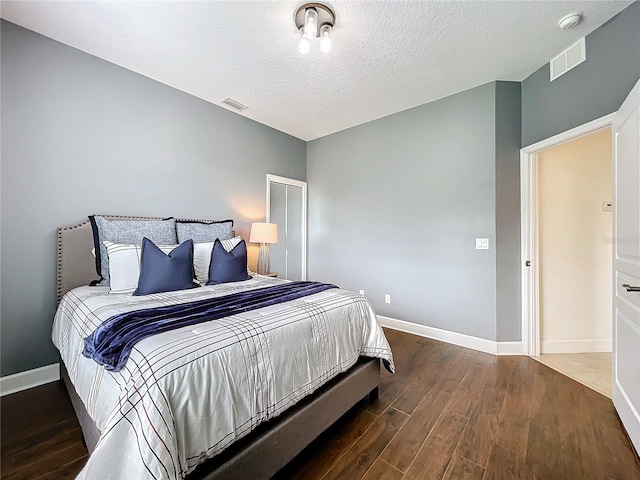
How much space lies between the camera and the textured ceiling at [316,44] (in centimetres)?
188

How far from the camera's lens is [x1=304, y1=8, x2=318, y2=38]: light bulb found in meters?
1.84

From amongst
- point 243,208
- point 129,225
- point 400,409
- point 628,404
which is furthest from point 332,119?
point 628,404

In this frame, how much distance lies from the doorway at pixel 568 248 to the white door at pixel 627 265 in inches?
33.0

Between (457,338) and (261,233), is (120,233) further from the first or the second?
(457,338)

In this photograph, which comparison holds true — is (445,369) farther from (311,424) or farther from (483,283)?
(311,424)

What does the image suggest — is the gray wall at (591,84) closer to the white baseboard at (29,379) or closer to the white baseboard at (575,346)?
the white baseboard at (575,346)

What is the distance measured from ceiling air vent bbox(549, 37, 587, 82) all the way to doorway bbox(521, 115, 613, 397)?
0.68m

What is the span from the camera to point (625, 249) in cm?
167

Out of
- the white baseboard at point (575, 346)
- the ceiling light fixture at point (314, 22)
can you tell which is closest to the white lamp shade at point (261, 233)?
the ceiling light fixture at point (314, 22)

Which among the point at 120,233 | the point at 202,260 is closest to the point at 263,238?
the point at 202,260

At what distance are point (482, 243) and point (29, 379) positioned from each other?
410 centimetres

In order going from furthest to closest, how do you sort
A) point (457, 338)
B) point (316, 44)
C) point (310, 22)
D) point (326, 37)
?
1. point (457, 338)
2. point (316, 44)
3. point (326, 37)
4. point (310, 22)

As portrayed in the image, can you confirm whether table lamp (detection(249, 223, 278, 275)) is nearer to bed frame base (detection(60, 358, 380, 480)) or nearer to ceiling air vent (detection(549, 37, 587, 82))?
bed frame base (detection(60, 358, 380, 480))

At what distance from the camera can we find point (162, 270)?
6.50 ft
